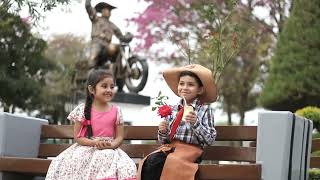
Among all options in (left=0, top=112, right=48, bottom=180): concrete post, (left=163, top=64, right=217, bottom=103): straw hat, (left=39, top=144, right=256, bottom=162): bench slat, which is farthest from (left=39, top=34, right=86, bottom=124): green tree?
(left=163, top=64, right=217, bottom=103): straw hat

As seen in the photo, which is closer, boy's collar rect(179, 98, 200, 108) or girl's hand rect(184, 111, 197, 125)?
girl's hand rect(184, 111, 197, 125)

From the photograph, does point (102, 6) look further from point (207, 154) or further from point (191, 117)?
point (191, 117)

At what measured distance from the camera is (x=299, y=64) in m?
16.5

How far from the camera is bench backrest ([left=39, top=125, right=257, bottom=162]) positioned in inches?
200

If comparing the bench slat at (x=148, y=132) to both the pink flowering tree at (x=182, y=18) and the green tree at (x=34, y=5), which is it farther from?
the pink flowering tree at (x=182, y=18)

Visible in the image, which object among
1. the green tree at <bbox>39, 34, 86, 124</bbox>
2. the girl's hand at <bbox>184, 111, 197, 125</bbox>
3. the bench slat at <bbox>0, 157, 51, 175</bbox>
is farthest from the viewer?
the green tree at <bbox>39, 34, 86, 124</bbox>

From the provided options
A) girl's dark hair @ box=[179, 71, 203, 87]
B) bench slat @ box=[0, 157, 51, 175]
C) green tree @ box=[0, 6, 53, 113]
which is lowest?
bench slat @ box=[0, 157, 51, 175]

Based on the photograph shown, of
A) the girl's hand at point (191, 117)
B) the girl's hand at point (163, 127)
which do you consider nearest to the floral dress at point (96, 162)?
the girl's hand at point (163, 127)

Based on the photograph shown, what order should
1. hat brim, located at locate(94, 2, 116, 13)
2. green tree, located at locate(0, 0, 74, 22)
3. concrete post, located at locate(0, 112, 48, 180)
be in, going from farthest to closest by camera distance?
hat brim, located at locate(94, 2, 116, 13) → green tree, located at locate(0, 0, 74, 22) → concrete post, located at locate(0, 112, 48, 180)

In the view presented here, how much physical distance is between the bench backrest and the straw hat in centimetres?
27

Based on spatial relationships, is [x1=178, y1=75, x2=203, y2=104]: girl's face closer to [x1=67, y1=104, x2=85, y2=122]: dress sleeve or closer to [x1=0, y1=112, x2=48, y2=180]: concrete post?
[x1=67, y1=104, x2=85, y2=122]: dress sleeve

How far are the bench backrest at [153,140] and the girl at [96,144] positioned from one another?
234 millimetres

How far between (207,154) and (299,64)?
11.6 meters

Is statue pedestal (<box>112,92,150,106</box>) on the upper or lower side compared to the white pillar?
upper
